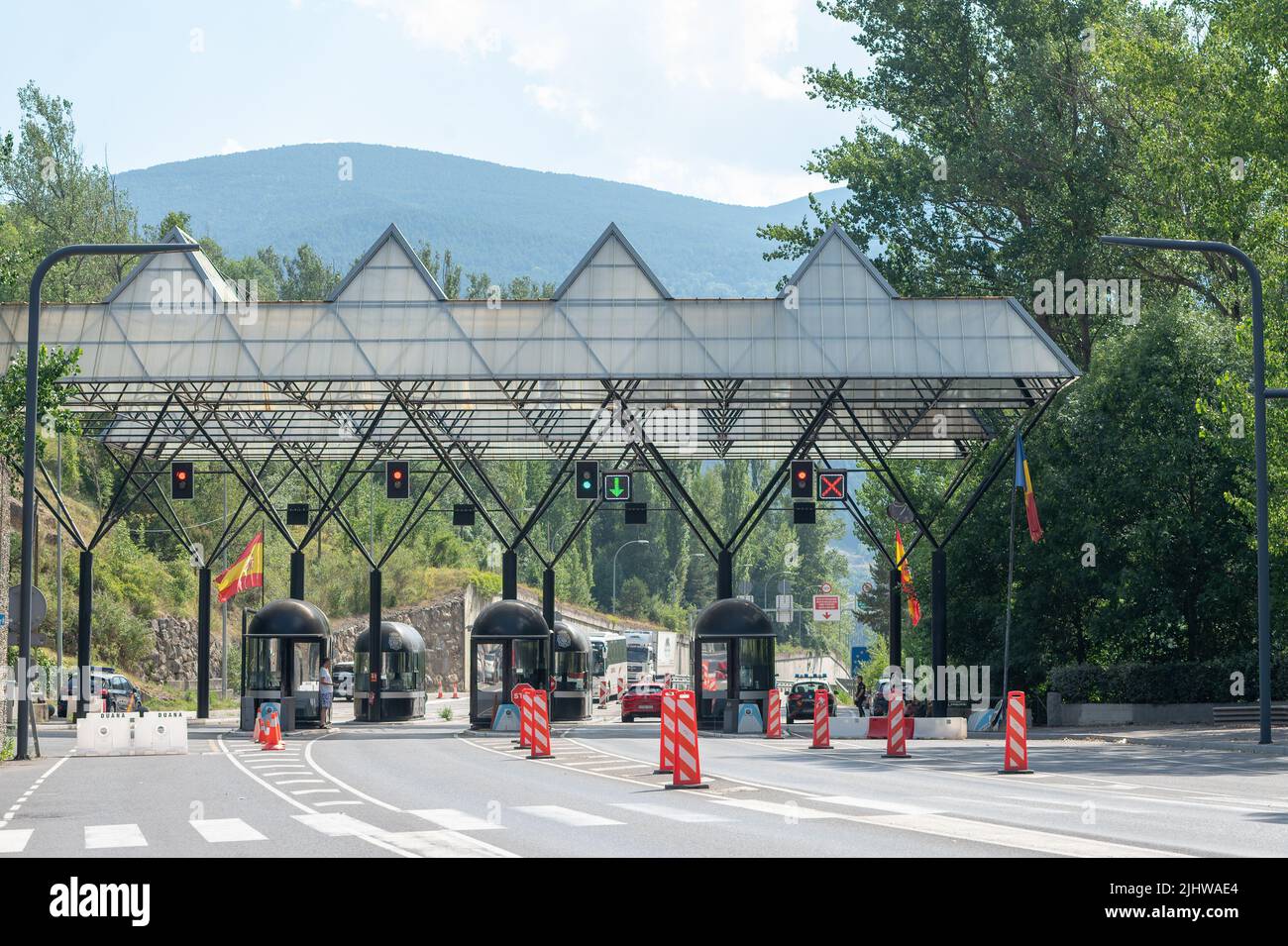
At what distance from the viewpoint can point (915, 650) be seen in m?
68.8

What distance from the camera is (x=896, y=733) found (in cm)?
3372

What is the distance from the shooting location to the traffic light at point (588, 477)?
160 ft

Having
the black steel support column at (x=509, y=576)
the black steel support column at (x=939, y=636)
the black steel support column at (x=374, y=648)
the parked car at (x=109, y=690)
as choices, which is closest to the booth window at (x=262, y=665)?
the black steel support column at (x=374, y=648)

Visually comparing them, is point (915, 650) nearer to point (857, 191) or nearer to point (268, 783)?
point (857, 191)

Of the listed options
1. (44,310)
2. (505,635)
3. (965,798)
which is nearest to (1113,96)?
(505,635)

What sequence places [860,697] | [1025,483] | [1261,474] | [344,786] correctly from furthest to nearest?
[860,697] → [1025,483] → [1261,474] → [344,786]

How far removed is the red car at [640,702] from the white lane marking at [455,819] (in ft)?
132

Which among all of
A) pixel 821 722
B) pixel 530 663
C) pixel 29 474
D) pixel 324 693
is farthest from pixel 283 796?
pixel 530 663

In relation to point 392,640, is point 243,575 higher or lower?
higher

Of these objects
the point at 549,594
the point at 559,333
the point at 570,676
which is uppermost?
the point at 559,333

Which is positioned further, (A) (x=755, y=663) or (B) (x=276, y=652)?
(B) (x=276, y=652)

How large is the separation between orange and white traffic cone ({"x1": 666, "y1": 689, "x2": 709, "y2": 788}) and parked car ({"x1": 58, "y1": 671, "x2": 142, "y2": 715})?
124ft

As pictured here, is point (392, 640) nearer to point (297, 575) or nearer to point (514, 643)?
point (297, 575)

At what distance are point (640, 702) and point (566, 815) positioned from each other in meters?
42.4
